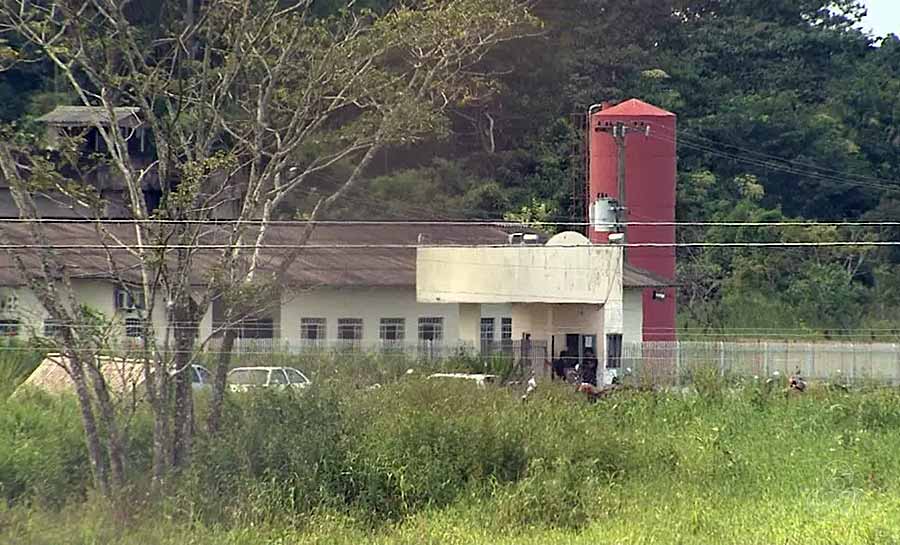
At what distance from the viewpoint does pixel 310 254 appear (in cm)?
1517

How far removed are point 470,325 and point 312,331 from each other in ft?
11.3

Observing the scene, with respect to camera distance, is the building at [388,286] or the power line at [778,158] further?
the power line at [778,158]

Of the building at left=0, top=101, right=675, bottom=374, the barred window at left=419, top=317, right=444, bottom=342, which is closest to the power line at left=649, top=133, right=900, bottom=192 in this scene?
the building at left=0, top=101, right=675, bottom=374

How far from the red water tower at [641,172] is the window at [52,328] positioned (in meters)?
14.2

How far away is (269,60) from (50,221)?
3.08 metres

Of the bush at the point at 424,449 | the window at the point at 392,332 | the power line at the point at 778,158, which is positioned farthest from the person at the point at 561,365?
the power line at the point at 778,158

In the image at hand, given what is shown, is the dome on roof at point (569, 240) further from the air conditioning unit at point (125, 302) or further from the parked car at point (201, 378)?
the air conditioning unit at point (125, 302)

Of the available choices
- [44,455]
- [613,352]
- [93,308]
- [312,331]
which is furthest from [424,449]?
[613,352]

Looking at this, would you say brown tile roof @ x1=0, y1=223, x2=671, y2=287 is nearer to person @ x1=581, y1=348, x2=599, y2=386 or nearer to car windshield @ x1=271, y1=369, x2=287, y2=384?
car windshield @ x1=271, y1=369, x2=287, y2=384

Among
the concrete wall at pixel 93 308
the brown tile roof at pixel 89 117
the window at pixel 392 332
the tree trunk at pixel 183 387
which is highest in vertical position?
the brown tile roof at pixel 89 117

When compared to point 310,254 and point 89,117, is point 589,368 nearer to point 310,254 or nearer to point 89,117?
point 310,254

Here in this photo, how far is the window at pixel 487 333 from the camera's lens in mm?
17656

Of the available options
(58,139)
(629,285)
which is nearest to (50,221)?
(58,139)

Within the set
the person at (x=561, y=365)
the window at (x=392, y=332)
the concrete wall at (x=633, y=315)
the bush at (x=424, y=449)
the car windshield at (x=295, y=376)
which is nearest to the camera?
the bush at (x=424, y=449)
